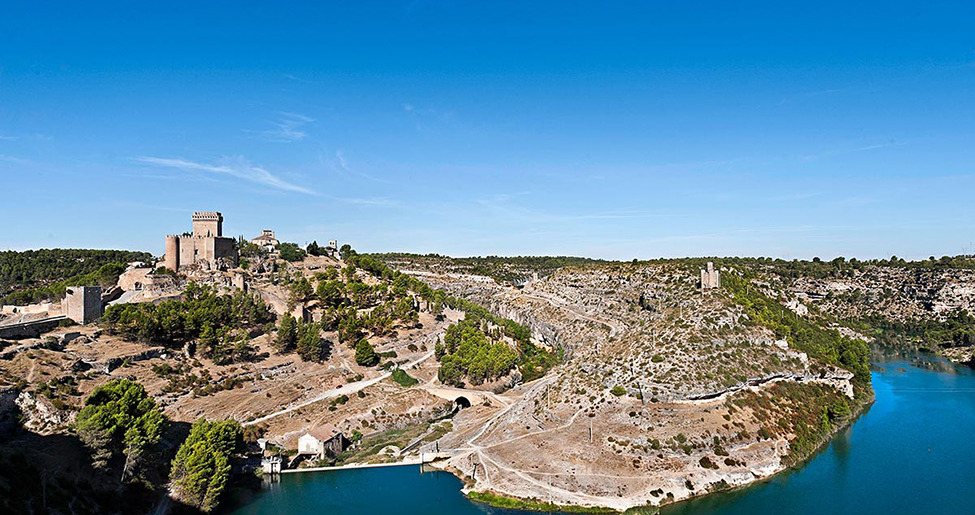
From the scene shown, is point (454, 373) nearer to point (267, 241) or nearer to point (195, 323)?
point (195, 323)

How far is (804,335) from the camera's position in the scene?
55.1 metres

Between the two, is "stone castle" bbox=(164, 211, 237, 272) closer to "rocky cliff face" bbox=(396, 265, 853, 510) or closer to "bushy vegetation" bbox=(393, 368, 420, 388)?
"bushy vegetation" bbox=(393, 368, 420, 388)

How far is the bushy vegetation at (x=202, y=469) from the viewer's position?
28328mm

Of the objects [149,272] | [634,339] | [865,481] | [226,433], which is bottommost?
[865,481]

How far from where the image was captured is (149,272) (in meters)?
56.8

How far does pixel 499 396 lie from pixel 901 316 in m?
78.6

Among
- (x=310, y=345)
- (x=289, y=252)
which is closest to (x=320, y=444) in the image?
(x=310, y=345)

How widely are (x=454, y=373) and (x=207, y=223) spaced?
33069 millimetres

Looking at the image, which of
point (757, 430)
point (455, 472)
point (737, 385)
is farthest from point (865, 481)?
point (455, 472)

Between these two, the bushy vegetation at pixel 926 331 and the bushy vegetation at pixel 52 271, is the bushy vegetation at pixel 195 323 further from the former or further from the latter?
the bushy vegetation at pixel 926 331

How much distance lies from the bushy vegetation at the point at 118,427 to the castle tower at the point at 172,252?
3047 cm

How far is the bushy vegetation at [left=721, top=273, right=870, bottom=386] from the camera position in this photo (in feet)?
163

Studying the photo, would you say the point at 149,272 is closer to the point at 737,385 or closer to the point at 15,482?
the point at 15,482

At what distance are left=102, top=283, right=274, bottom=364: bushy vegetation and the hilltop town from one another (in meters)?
0.19
